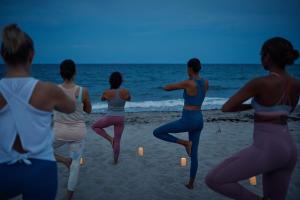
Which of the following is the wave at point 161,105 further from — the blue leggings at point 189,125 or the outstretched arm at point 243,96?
the outstretched arm at point 243,96

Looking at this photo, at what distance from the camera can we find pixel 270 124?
2.79 metres

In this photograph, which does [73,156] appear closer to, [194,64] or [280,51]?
[194,64]

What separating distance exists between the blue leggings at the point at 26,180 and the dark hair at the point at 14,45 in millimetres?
707

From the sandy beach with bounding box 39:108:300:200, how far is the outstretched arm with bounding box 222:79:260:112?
275 centimetres

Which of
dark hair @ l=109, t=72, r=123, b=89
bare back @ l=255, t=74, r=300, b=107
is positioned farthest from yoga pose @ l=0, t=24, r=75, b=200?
dark hair @ l=109, t=72, r=123, b=89

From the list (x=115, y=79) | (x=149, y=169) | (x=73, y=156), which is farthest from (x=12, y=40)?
(x=149, y=169)

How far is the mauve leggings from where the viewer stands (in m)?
2.75

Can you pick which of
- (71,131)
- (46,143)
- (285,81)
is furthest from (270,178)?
(71,131)

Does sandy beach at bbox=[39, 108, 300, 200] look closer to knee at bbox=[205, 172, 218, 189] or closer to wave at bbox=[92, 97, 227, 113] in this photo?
knee at bbox=[205, 172, 218, 189]

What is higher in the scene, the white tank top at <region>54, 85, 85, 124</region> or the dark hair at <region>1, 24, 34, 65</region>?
the dark hair at <region>1, 24, 34, 65</region>

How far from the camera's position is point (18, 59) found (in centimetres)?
214

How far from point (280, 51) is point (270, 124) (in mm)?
646

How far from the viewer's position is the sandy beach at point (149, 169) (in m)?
5.39

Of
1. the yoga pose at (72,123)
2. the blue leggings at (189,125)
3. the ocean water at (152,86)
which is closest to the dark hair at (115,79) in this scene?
the ocean water at (152,86)
